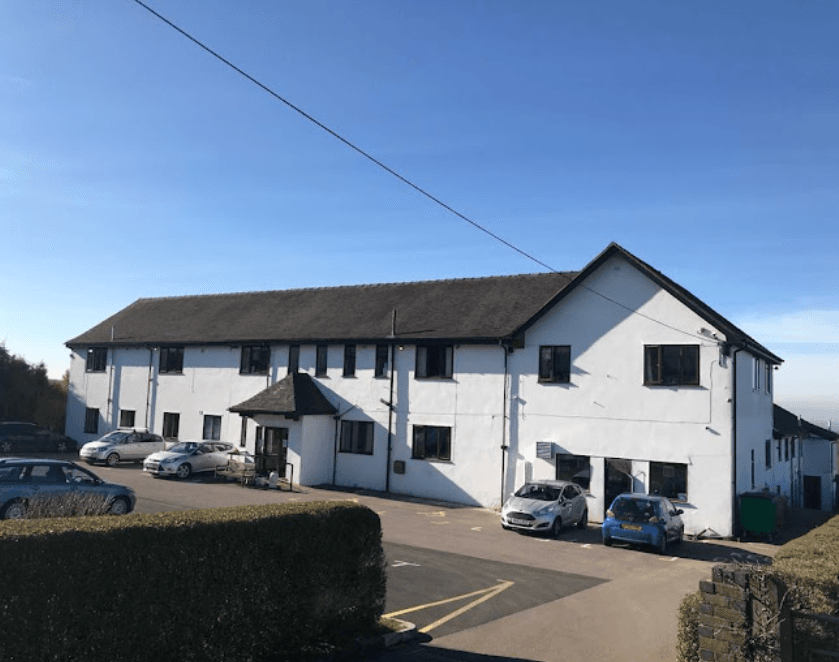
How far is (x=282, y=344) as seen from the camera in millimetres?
33156

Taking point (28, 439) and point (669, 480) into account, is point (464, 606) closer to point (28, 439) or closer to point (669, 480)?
point (669, 480)

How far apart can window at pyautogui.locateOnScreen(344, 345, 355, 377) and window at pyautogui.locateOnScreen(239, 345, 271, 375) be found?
4566 mm

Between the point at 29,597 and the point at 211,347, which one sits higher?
the point at 211,347

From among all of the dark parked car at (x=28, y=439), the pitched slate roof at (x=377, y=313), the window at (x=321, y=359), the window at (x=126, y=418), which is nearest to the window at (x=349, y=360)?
the pitched slate roof at (x=377, y=313)

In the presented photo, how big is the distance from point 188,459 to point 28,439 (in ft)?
41.0

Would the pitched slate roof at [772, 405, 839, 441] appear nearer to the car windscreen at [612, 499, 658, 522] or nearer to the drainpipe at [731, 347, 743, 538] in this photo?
the drainpipe at [731, 347, 743, 538]

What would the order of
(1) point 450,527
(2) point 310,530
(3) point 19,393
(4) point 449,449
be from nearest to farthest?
(2) point 310,530 < (1) point 450,527 < (4) point 449,449 < (3) point 19,393

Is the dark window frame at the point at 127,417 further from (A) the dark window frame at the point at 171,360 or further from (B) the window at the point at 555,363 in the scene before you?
(B) the window at the point at 555,363

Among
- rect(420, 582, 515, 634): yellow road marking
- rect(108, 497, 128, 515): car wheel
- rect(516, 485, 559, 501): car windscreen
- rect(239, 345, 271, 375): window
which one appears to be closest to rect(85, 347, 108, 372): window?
rect(239, 345, 271, 375): window

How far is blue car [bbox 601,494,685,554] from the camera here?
19.3 metres

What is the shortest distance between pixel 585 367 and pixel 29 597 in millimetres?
21506

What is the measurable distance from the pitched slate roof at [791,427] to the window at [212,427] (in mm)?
26189

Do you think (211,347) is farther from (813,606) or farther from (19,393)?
(813,606)

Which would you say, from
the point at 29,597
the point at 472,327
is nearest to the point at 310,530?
the point at 29,597
